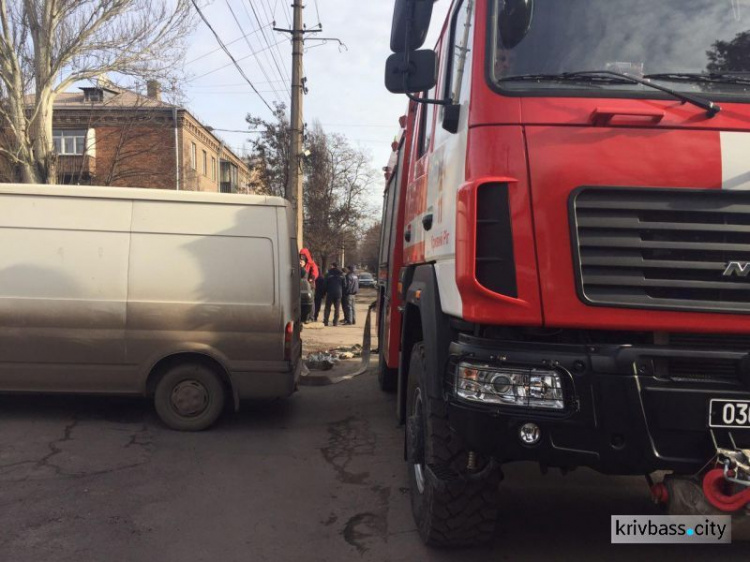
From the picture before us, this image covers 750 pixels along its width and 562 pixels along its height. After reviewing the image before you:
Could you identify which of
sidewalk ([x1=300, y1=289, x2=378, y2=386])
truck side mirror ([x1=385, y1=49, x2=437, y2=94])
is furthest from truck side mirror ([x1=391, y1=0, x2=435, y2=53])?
sidewalk ([x1=300, y1=289, x2=378, y2=386])

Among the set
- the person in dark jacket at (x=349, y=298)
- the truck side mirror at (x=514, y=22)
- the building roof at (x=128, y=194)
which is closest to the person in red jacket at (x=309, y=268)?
the person in dark jacket at (x=349, y=298)

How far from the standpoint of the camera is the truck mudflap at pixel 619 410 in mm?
2412

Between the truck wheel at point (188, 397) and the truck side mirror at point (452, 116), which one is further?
the truck wheel at point (188, 397)

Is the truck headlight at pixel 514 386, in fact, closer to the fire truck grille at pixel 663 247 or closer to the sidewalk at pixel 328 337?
the fire truck grille at pixel 663 247

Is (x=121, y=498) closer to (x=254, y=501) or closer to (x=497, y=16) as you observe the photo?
(x=254, y=501)

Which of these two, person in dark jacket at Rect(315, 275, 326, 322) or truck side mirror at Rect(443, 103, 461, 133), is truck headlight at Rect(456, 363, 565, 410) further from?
person in dark jacket at Rect(315, 275, 326, 322)

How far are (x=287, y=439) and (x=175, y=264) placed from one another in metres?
1.99

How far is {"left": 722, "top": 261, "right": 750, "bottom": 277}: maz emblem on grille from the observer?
248 cm

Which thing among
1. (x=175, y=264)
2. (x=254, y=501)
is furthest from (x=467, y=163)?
(x=175, y=264)

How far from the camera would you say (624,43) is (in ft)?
9.09

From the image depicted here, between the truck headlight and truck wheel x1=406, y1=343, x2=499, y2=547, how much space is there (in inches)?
12.5

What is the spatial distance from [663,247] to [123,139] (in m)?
18.2

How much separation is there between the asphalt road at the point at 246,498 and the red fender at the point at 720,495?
1.20 metres

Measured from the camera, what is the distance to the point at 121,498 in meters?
4.17
